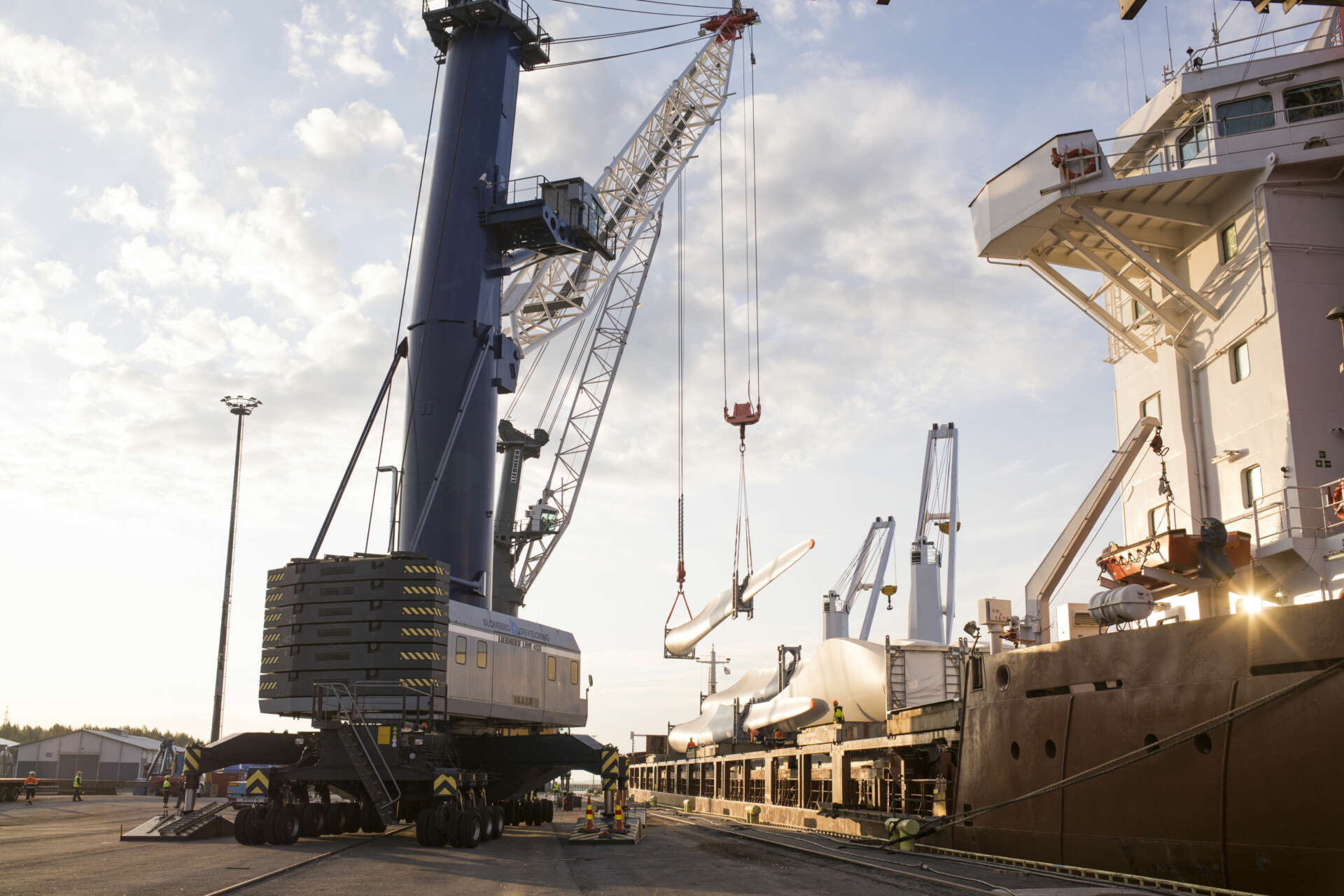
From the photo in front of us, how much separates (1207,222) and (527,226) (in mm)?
18682

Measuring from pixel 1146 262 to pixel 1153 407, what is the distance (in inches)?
156

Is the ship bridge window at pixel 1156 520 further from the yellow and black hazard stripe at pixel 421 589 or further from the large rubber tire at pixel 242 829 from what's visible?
the large rubber tire at pixel 242 829

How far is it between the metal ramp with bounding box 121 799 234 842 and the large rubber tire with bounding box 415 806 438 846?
5113 millimetres

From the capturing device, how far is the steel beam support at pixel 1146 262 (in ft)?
71.6

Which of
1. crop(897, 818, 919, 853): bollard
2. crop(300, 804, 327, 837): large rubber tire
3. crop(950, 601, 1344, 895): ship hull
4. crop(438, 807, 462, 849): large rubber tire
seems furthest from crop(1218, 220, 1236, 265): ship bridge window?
crop(300, 804, 327, 837): large rubber tire

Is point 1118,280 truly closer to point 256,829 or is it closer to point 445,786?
point 445,786

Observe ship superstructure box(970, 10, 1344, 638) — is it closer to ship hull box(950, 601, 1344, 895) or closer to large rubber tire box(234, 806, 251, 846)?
ship hull box(950, 601, 1344, 895)

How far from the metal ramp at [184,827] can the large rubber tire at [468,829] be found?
6005 mm

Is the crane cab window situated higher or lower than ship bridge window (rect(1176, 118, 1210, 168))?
lower

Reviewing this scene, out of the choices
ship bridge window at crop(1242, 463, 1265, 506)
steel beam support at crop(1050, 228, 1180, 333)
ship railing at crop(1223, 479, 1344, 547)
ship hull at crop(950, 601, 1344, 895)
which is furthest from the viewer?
steel beam support at crop(1050, 228, 1180, 333)

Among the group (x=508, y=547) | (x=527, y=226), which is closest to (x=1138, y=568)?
(x=527, y=226)

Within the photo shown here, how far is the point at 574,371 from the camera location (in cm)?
5859

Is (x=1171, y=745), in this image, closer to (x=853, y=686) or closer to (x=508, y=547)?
(x=853, y=686)

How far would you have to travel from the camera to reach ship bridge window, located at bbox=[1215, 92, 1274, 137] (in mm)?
21844
